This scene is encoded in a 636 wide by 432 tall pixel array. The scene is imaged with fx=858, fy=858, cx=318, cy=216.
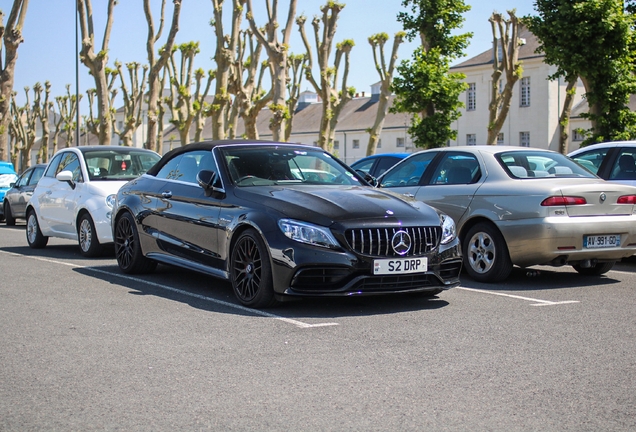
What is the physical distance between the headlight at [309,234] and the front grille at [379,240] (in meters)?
0.16

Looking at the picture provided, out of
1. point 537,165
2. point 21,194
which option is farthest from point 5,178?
point 537,165

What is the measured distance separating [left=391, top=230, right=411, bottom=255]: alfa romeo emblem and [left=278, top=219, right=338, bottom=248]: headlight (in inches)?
20.7

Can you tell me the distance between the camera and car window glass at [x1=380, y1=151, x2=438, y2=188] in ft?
35.5

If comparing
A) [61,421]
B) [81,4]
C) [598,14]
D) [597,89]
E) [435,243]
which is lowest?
[61,421]

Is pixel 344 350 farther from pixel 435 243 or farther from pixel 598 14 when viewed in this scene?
pixel 598 14

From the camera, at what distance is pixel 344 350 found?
235 inches

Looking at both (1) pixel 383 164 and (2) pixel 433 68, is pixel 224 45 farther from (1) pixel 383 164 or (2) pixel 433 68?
(1) pixel 383 164

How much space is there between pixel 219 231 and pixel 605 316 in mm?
3549

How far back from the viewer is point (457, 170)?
10.3 meters

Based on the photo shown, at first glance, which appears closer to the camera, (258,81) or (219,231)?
(219,231)

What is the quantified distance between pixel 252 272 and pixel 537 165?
3887 millimetres

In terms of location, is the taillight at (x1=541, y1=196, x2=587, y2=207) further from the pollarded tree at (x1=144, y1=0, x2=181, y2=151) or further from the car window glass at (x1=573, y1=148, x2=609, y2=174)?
the pollarded tree at (x1=144, y1=0, x2=181, y2=151)

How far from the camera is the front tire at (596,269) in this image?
1021cm

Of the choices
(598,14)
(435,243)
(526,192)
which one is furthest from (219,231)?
(598,14)
